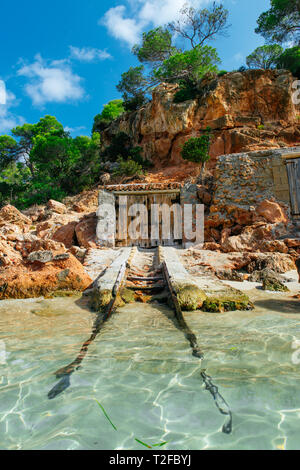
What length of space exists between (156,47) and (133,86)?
459 cm

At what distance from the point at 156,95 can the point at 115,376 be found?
2524cm

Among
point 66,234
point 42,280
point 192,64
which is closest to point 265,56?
point 192,64

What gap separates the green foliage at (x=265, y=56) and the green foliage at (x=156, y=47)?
8.16 metres

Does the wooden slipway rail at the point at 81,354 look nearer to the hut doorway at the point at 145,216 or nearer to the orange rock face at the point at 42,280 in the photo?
the orange rock face at the point at 42,280

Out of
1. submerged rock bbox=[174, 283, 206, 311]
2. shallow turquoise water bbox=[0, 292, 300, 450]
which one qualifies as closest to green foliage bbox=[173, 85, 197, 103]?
submerged rock bbox=[174, 283, 206, 311]

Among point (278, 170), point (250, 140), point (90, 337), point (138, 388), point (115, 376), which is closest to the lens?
point (138, 388)

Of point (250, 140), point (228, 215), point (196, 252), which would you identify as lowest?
point (196, 252)

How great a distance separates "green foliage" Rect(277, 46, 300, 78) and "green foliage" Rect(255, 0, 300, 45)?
6.18 feet

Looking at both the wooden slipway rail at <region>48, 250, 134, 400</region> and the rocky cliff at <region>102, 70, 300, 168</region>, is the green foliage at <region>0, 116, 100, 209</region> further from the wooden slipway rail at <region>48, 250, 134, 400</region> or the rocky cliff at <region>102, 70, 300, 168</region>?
the wooden slipway rail at <region>48, 250, 134, 400</region>

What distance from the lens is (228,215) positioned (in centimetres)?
1036

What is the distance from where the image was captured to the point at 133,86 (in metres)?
27.8

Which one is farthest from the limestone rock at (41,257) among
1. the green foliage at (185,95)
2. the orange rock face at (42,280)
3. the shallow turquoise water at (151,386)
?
the green foliage at (185,95)

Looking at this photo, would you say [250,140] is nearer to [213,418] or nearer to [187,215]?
[187,215]
